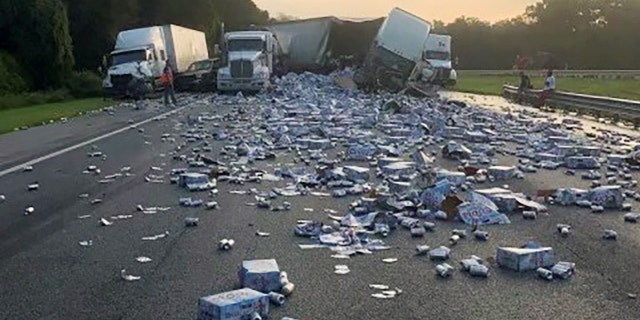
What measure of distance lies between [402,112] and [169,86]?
11.4 metres

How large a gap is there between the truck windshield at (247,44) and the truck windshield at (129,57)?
4515 millimetres

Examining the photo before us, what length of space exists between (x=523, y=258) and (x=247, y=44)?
39.7 meters

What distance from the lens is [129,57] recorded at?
145 ft

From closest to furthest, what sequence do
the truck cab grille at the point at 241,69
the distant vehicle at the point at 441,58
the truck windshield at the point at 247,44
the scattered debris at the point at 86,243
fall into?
the scattered debris at the point at 86,243 < the truck cab grille at the point at 241,69 < the truck windshield at the point at 247,44 < the distant vehicle at the point at 441,58

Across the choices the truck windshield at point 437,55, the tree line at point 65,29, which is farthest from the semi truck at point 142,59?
the truck windshield at point 437,55

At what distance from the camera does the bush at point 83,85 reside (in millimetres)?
46969

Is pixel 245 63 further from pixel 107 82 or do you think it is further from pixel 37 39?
pixel 37 39

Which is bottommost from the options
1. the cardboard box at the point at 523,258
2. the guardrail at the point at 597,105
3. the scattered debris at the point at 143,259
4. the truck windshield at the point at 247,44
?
the truck windshield at the point at 247,44

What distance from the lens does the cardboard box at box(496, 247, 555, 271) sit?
721 cm

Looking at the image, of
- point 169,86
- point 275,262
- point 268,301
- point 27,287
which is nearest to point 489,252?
point 275,262

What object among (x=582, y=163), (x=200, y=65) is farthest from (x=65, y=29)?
(x=582, y=163)

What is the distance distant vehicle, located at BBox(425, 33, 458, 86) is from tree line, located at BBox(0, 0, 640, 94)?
14.5 m

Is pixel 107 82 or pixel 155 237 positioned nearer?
pixel 155 237

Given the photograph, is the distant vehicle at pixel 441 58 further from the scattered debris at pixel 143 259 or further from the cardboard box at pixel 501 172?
the scattered debris at pixel 143 259
